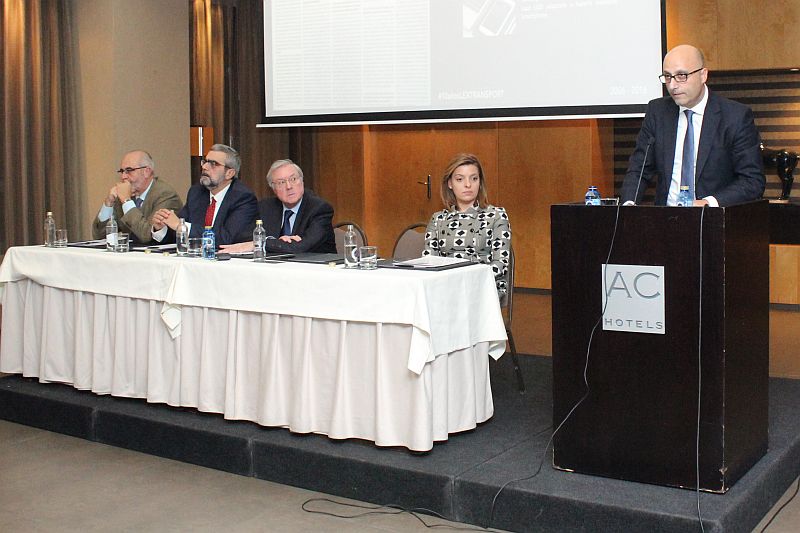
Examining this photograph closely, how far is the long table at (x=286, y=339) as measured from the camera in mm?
3525

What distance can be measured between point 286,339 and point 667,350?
150cm

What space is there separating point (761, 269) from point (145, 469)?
8.22 feet

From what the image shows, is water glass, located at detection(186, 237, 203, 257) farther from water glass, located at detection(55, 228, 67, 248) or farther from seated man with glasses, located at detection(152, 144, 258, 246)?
water glass, located at detection(55, 228, 67, 248)

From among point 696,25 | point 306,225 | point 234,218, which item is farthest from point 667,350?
point 696,25

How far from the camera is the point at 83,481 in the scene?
3.81 meters

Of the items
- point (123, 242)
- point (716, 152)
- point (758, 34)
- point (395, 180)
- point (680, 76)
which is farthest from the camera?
point (395, 180)

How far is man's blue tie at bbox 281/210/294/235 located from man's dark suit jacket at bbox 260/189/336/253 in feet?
0.05

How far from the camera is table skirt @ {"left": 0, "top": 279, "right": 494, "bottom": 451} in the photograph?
3.55 metres

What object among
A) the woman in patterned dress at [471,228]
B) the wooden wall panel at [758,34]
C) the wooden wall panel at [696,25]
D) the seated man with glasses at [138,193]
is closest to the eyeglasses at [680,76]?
the woman in patterned dress at [471,228]

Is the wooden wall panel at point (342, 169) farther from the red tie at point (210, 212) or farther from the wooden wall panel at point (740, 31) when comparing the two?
the red tie at point (210, 212)

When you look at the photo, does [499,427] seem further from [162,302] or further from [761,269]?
[162,302]

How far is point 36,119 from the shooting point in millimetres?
7562

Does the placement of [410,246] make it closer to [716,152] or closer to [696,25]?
[716,152]

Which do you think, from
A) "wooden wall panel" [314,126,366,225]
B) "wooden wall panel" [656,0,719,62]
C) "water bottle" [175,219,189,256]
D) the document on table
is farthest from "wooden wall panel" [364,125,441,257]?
the document on table
